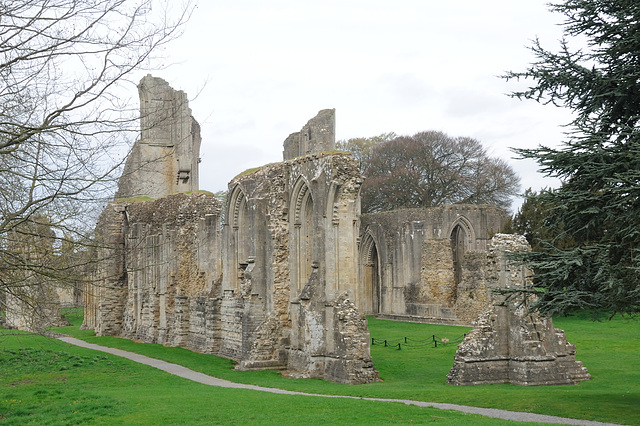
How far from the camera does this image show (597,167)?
38.7 feet

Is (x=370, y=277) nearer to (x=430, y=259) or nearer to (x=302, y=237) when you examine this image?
(x=430, y=259)

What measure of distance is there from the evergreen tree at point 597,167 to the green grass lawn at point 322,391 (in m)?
2.26

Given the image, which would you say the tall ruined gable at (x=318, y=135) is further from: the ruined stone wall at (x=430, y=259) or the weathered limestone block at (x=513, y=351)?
the ruined stone wall at (x=430, y=259)

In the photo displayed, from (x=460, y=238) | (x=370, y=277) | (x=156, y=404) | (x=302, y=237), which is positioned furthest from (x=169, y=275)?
(x=460, y=238)

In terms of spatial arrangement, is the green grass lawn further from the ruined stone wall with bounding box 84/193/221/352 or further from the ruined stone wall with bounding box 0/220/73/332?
the ruined stone wall with bounding box 0/220/73/332

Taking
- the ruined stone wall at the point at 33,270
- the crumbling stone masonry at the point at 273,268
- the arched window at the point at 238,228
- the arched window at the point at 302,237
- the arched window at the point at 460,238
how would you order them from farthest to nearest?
the arched window at the point at 460,238 → the arched window at the point at 238,228 → the arched window at the point at 302,237 → the crumbling stone masonry at the point at 273,268 → the ruined stone wall at the point at 33,270

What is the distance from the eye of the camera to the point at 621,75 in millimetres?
12039

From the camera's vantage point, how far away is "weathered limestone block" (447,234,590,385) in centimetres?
1658

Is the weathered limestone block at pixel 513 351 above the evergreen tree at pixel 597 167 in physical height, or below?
below

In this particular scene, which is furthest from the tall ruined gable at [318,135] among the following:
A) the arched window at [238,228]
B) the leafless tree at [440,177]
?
the leafless tree at [440,177]

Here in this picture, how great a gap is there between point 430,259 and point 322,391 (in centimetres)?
Answer: 2253

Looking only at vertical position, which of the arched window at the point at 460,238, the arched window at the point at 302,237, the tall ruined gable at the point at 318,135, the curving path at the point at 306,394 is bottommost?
the curving path at the point at 306,394

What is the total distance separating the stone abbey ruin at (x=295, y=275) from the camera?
663 inches

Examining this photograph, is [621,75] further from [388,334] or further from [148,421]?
[388,334]
